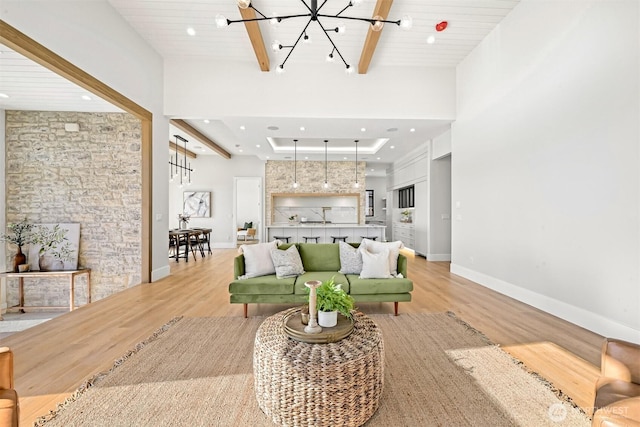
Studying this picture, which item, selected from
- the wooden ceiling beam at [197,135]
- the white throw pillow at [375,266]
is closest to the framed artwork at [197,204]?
the wooden ceiling beam at [197,135]

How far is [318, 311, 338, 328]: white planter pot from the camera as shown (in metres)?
1.74

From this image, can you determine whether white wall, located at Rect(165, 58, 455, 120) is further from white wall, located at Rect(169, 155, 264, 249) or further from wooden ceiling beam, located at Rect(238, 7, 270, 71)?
white wall, located at Rect(169, 155, 264, 249)

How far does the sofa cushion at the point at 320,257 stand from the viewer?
371 cm

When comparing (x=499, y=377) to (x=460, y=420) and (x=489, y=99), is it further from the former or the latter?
(x=489, y=99)

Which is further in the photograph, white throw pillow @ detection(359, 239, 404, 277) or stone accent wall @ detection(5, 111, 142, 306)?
stone accent wall @ detection(5, 111, 142, 306)

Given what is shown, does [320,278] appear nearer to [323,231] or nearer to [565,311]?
[565,311]

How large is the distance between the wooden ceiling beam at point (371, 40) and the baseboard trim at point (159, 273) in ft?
17.3

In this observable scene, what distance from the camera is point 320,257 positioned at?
147 inches

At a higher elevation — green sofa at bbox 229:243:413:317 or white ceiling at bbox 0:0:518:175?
white ceiling at bbox 0:0:518:175

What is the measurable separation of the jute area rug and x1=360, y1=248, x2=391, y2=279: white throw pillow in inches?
30.5

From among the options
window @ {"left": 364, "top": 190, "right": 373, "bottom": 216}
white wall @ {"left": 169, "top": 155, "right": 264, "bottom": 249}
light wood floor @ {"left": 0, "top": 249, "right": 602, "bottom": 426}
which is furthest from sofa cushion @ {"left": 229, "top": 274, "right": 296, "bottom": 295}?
window @ {"left": 364, "top": 190, "right": 373, "bottom": 216}

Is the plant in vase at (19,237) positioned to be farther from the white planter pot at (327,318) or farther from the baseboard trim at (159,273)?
the white planter pot at (327,318)

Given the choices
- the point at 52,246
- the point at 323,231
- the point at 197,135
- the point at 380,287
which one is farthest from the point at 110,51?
the point at 323,231

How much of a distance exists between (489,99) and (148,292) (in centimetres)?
623
